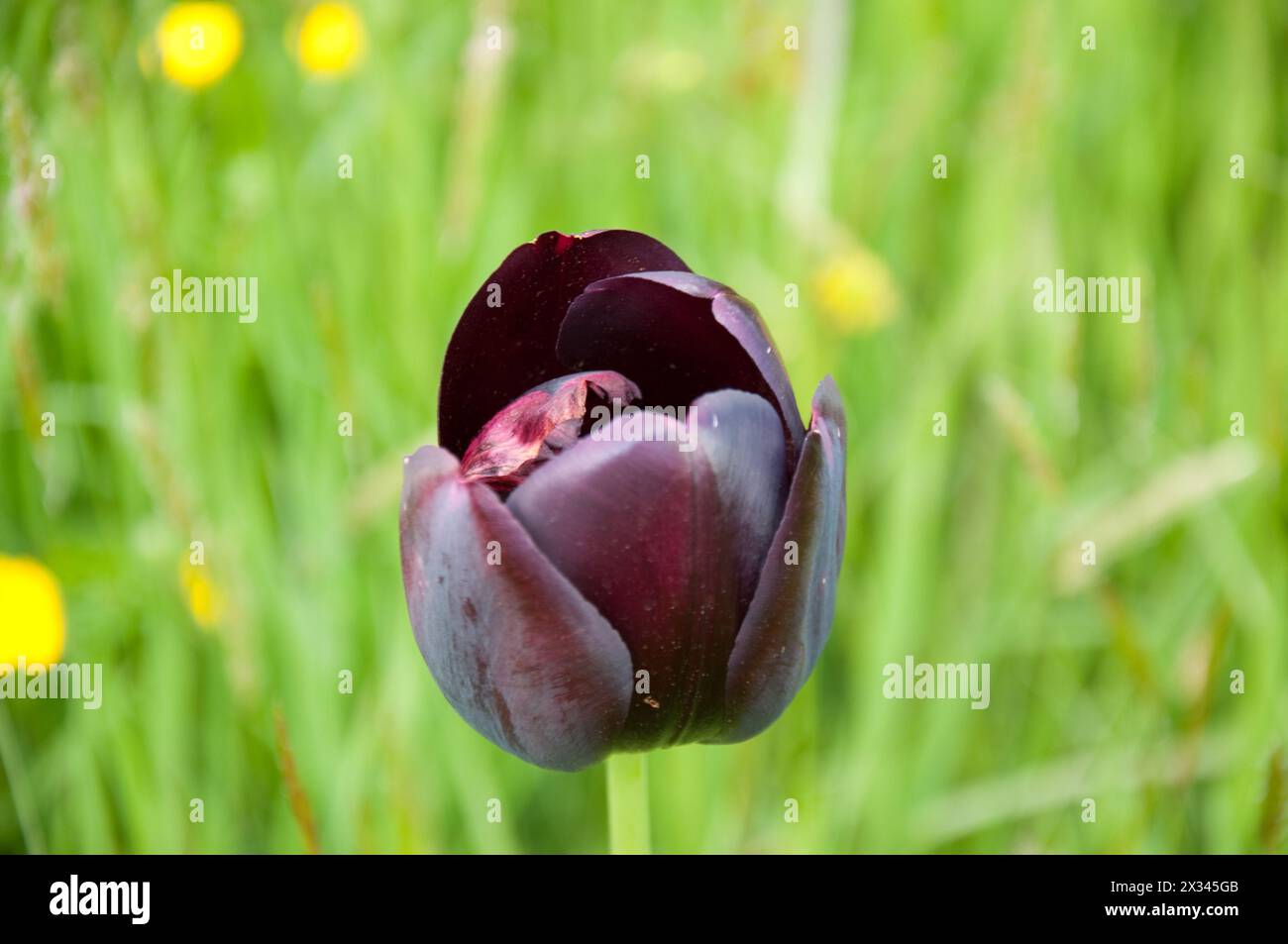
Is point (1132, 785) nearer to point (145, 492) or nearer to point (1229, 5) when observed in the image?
point (145, 492)

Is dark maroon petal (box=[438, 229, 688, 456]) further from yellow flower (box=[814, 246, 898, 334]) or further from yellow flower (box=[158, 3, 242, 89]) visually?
yellow flower (box=[158, 3, 242, 89])

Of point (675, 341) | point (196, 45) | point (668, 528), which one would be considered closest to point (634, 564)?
point (668, 528)

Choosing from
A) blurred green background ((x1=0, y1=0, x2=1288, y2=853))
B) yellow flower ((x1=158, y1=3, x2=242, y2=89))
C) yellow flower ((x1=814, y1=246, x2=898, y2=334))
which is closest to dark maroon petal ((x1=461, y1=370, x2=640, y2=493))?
blurred green background ((x1=0, y1=0, x2=1288, y2=853))

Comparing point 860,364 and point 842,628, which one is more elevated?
point 860,364

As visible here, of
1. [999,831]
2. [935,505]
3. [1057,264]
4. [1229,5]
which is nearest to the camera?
[999,831]

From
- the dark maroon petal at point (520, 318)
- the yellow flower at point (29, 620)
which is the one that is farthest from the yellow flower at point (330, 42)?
the dark maroon petal at point (520, 318)

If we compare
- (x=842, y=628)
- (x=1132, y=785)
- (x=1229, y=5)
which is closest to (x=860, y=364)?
(x=842, y=628)

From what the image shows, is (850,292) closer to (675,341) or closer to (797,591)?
(675,341)
